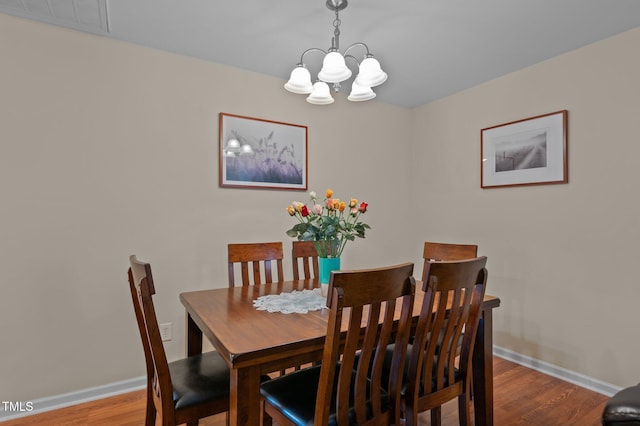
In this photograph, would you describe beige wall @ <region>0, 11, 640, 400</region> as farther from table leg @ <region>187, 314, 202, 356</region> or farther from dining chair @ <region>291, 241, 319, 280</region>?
table leg @ <region>187, 314, 202, 356</region>

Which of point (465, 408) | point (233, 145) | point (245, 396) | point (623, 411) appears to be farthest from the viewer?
point (233, 145)

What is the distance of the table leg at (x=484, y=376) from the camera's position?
5.59ft

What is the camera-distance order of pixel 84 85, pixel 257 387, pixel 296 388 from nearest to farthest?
pixel 257 387, pixel 296 388, pixel 84 85

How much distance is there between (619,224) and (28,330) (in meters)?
3.71

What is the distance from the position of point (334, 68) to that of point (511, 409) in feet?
7.31

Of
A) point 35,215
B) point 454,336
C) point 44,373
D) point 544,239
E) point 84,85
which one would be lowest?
point 44,373

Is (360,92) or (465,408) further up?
(360,92)

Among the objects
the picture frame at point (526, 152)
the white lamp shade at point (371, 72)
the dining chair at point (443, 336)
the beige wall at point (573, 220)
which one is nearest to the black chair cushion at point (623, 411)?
the dining chair at point (443, 336)

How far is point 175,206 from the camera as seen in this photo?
2.52 m

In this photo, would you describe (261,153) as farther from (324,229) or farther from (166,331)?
(166,331)

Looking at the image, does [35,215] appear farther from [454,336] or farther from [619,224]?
[619,224]

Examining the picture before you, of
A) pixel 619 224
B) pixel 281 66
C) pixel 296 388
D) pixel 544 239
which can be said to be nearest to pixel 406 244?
pixel 544 239

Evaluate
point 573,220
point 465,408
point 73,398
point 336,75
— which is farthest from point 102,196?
point 573,220

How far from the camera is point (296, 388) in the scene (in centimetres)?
139
